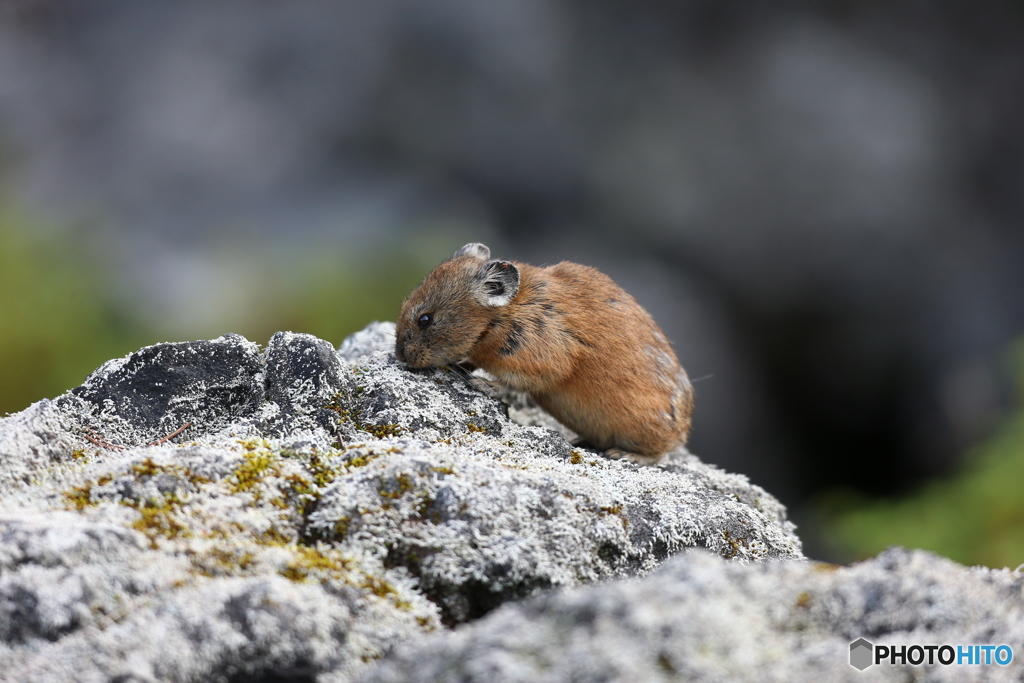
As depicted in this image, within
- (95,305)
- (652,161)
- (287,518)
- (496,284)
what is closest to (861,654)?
(287,518)

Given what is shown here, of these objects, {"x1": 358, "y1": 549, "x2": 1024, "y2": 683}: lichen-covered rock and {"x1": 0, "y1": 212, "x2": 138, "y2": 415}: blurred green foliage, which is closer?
A: {"x1": 358, "y1": 549, "x2": 1024, "y2": 683}: lichen-covered rock

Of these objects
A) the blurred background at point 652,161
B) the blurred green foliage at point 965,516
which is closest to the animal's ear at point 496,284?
the blurred green foliage at point 965,516

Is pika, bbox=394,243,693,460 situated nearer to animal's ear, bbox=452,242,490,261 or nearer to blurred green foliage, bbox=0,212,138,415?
animal's ear, bbox=452,242,490,261

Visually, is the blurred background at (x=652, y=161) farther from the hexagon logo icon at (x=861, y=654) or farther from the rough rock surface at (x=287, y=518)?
the hexagon logo icon at (x=861, y=654)

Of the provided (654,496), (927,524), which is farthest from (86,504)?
(927,524)

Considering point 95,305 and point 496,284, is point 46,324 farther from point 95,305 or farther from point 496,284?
point 496,284

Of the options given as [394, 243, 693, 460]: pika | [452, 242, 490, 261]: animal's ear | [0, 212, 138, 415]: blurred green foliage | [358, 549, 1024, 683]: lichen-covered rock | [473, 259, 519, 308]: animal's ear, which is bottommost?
[358, 549, 1024, 683]: lichen-covered rock

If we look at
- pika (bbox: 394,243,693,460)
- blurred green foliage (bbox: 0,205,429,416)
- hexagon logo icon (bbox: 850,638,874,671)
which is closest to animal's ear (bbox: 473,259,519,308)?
pika (bbox: 394,243,693,460)
